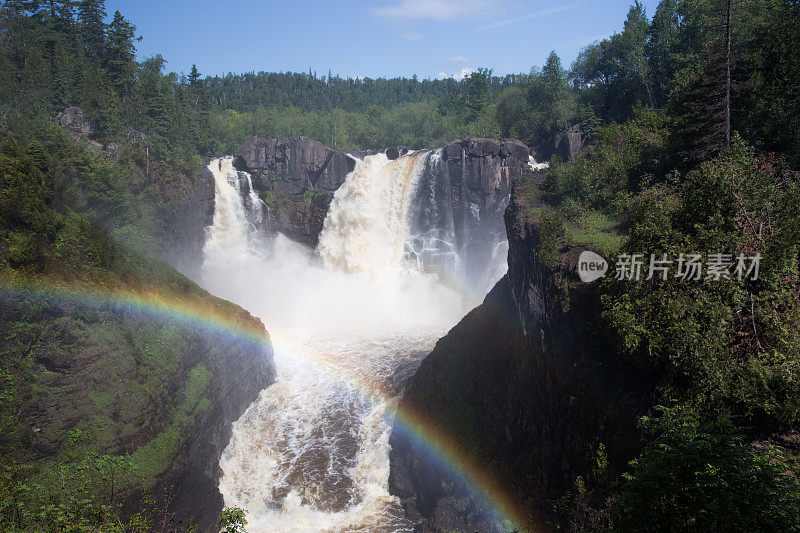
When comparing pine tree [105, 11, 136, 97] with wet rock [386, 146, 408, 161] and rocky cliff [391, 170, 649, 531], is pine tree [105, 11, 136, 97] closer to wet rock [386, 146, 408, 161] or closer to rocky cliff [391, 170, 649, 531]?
wet rock [386, 146, 408, 161]

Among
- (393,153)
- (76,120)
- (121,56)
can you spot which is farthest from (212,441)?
(121,56)

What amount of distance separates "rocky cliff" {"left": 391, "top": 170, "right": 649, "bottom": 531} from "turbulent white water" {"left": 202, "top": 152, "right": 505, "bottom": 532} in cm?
172

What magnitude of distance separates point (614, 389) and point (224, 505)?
12607 millimetres

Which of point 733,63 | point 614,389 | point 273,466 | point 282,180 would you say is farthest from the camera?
point 282,180

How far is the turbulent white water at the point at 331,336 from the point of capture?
15594mm

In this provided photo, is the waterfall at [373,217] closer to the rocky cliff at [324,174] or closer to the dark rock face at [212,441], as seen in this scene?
the rocky cliff at [324,174]

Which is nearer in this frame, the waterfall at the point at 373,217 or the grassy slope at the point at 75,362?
the grassy slope at the point at 75,362

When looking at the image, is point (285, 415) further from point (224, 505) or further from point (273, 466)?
point (224, 505)

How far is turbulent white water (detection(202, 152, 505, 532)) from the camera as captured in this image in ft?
51.2

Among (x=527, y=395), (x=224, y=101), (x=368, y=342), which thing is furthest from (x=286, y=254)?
(x=224, y=101)

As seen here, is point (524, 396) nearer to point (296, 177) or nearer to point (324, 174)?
point (324, 174)

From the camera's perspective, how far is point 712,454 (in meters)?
5.85

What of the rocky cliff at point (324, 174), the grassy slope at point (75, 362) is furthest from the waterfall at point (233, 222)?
the grassy slope at point (75, 362)

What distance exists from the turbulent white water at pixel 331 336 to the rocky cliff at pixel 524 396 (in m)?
1.72
